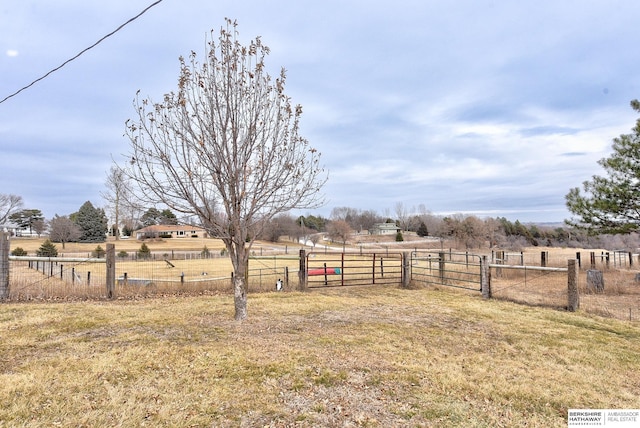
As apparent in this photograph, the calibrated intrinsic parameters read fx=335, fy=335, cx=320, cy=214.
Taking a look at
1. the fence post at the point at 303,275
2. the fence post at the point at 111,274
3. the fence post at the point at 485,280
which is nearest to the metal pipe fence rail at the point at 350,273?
the fence post at the point at 303,275

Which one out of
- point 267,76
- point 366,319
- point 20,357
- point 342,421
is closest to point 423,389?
point 342,421

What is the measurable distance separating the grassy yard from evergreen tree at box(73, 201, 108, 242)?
2174 inches

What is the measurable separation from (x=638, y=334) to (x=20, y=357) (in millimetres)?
9964

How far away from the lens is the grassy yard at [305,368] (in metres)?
3.12

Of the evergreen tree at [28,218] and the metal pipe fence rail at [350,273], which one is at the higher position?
the evergreen tree at [28,218]

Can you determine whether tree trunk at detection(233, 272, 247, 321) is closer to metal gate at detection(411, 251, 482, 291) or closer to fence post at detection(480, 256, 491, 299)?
metal gate at detection(411, 251, 482, 291)

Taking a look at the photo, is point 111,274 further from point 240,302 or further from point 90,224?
point 90,224

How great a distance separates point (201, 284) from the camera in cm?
1024

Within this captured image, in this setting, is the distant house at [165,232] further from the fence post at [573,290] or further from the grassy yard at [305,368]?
the fence post at [573,290]

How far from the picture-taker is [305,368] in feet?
13.7

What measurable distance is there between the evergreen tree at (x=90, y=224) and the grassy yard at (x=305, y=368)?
5523 centimetres

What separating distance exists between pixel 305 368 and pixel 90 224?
61.4 meters

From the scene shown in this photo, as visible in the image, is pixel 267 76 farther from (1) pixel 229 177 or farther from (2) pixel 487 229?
(2) pixel 487 229

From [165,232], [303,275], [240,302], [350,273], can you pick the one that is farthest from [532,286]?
[165,232]
